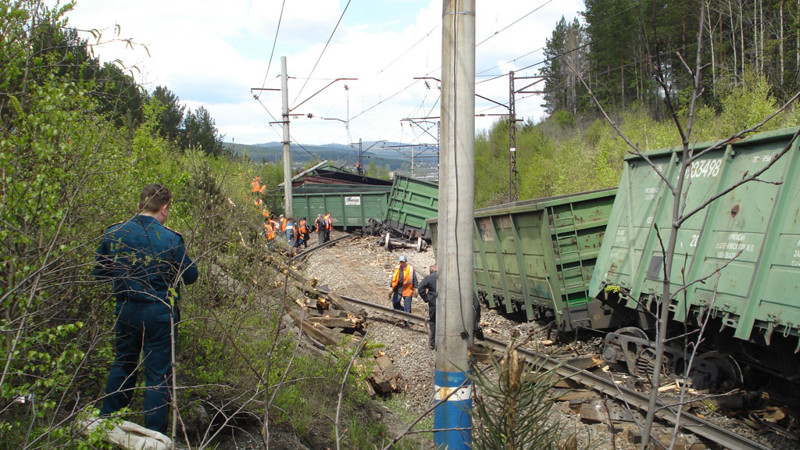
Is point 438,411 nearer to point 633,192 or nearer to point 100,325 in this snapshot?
point 100,325

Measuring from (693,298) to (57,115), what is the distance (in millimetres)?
6842

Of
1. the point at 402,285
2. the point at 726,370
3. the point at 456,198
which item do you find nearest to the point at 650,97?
the point at 402,285

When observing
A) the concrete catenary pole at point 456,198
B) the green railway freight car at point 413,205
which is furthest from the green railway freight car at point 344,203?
the concrete catenary pole at point 456,198

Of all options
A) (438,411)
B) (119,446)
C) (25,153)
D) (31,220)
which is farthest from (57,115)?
(438,411)

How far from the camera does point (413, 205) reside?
93.2ft

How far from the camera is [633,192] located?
30.6 feet

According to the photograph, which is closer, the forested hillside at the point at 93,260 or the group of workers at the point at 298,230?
the forested hillside at the point at 93,260

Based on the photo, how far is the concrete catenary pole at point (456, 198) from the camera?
14.9ft

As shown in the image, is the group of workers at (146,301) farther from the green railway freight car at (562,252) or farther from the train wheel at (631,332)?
the green railway freight car at (562,252)

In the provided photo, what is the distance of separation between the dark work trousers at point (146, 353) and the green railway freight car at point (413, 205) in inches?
925

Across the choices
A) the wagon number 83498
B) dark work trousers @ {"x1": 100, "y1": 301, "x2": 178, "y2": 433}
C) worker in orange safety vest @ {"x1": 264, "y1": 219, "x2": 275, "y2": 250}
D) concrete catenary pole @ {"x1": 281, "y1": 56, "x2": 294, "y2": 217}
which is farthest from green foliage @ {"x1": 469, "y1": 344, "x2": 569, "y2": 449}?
concrete catenary pole @ {"x1": 281, "y1": 56, "x2": 294, "y2": 217}

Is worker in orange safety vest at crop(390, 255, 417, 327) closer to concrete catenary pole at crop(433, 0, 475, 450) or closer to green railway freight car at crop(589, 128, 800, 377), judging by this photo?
green railway freight car at crop(589, 128, 800, 377)

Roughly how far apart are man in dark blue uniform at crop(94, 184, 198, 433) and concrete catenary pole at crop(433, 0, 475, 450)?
1857 mm

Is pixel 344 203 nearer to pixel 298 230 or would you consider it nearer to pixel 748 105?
pixel 298 230
